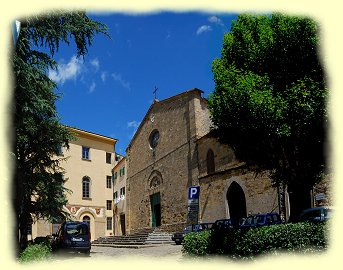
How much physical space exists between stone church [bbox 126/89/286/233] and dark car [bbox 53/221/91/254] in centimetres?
851

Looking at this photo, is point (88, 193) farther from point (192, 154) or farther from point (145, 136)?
point (192, 154)

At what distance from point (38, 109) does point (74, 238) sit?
9.00 metres

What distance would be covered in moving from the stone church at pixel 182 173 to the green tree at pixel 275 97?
28.1 feet

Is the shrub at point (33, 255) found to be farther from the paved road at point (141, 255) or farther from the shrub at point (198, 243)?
the shrub at point (198, 243)

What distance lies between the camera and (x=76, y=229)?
59.9ft

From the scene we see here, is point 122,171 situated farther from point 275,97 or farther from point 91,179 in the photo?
point 275,97

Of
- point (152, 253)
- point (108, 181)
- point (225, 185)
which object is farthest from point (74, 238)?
point (108, 181)

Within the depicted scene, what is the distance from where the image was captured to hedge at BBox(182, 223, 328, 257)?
9281 mm

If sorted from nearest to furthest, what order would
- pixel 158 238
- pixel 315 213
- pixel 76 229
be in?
1. pixel 315 213
2. pixel 76 229
3. pixel 158 238

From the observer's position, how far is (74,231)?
59.5 ft

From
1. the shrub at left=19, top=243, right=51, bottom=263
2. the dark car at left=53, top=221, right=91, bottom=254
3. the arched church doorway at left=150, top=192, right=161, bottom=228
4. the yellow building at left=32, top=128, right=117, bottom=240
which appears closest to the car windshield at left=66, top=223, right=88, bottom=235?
the dark car at left=53, top=221, right=91, bottom=254

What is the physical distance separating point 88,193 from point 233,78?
26.8 m

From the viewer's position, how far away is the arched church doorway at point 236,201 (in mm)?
22281

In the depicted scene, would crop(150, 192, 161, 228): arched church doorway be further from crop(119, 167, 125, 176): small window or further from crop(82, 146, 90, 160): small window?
crop(82, 146, 90, 160): small window
